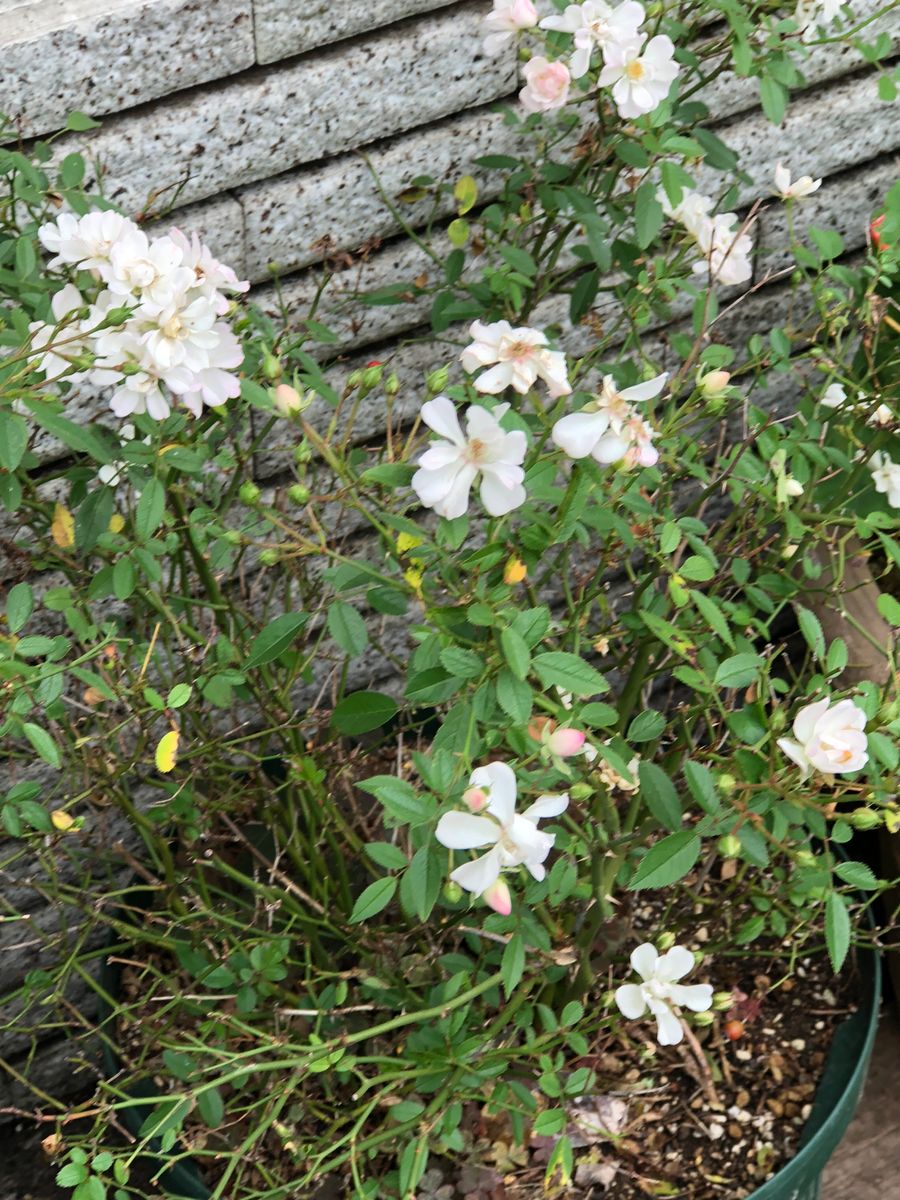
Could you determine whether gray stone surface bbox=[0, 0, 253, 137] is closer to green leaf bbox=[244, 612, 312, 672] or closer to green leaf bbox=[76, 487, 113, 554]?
green leaf bbox=[76, 487, 113, 554]

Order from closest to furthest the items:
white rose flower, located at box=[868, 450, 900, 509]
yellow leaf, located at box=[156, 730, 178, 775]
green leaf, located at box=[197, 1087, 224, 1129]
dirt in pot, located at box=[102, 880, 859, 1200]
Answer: yellow leaf, located at box=[156, 730, 178, 775] → green leaf, located at box=[197, 1087, 224, 1129] → dirt in pot, located at box=[102, 880, 859, 1200] → white rose flower, located at box=[868, 450, 900, 509]

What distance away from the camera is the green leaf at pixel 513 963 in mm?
1062

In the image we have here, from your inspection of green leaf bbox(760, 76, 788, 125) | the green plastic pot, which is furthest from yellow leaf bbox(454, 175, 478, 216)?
the green plastic pot

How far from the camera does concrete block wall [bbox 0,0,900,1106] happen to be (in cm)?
130

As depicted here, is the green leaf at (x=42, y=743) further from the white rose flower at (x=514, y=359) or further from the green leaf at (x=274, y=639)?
the white rose flower at (x=514, y=359)

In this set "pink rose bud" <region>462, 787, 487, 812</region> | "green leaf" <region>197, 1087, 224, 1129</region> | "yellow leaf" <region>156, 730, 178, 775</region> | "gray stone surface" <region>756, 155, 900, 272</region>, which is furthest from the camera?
"gray stone surface" <region>756, 155, 900, 272</region>

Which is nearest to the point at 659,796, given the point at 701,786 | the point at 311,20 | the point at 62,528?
the point at 701,786

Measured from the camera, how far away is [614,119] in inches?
54.7

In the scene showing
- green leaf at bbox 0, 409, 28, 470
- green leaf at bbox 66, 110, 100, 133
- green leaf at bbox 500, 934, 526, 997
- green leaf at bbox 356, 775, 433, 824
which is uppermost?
green leaf at bbox 66, 110, 100, 133

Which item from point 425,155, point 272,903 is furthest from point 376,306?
point 272,903

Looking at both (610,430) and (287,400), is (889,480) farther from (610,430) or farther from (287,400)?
(287,400)

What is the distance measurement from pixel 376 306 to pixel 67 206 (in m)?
0.44

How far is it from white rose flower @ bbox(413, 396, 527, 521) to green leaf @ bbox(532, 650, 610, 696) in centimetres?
11

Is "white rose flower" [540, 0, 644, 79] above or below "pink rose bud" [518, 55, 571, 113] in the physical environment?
above
